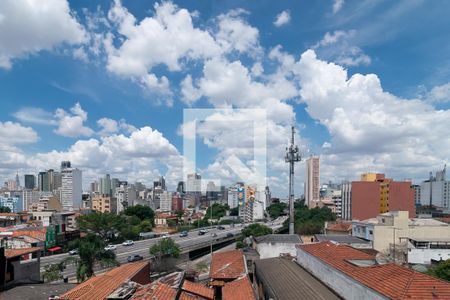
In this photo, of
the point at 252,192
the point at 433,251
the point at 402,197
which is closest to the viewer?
the point at 433,251

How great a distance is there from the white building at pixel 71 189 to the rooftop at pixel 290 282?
375 ft

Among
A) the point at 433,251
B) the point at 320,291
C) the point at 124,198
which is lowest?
the point at 124,198

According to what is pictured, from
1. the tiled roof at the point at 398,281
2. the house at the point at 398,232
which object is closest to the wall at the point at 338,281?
the tiled roof at the point at 398,281

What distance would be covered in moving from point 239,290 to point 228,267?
4689 millimetres

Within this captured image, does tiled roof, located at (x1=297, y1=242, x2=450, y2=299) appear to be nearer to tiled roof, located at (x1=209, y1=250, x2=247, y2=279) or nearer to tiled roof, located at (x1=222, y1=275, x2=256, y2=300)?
tiled roof, located at (x1=222, y1=275, x2=256, y2=300)

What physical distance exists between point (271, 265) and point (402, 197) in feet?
151

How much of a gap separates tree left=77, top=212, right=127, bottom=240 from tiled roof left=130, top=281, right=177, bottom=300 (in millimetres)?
37047

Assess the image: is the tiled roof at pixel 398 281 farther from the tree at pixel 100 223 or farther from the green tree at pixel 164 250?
the tree at pixel 100 223

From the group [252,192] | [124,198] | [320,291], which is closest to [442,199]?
[252,192]

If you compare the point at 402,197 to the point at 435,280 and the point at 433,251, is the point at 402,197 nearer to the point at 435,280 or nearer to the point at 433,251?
the point at 433,251

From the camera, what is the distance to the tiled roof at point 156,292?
10941 millimetres

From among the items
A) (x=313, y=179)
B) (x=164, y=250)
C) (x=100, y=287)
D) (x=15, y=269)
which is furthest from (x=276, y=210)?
(x=100, y=287)

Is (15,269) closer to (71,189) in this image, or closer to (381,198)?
(381,198)

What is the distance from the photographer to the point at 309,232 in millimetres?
48656
